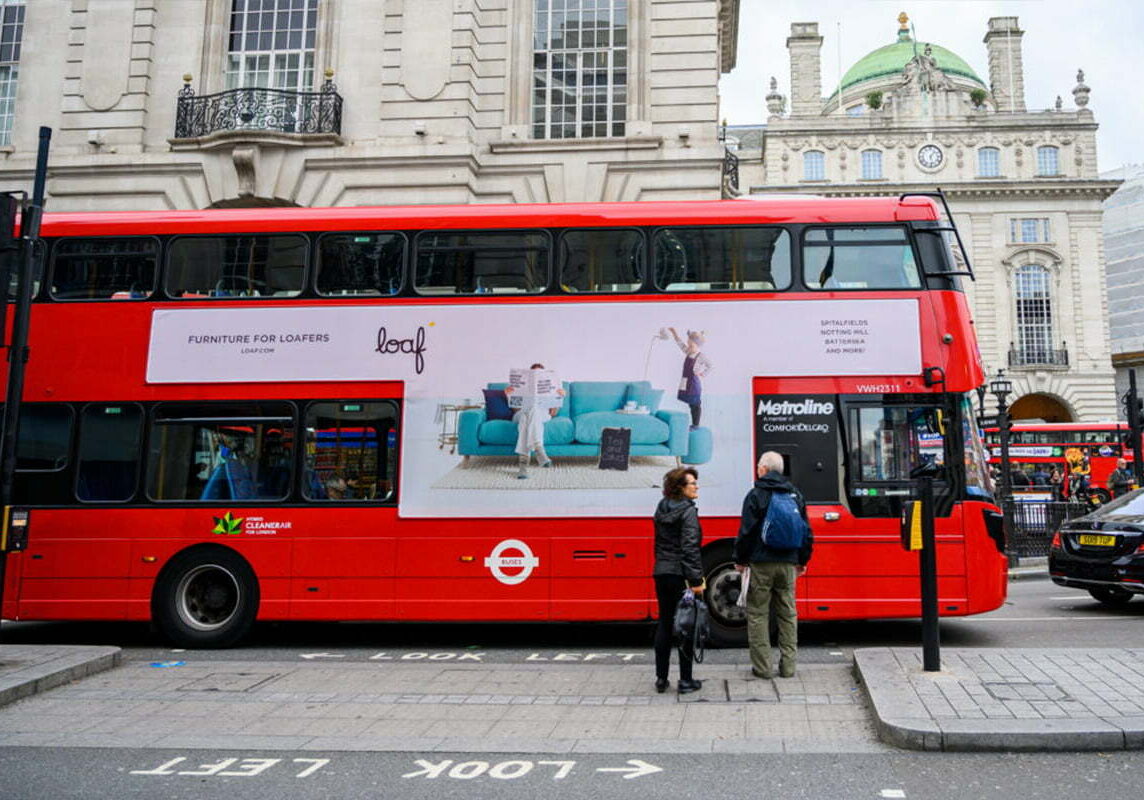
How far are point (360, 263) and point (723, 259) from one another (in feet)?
12.0

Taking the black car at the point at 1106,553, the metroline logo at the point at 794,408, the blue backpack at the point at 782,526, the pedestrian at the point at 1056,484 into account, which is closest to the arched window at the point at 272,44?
the metroline logo at the point at 794,408

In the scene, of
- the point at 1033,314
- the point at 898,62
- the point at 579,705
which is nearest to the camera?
the point at 579,705

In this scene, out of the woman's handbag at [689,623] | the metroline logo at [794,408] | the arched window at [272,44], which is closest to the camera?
the woman's handbag at [689,623]

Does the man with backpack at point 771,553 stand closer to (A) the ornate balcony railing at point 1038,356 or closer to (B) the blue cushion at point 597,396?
(B) the blue cushion at point 597,396

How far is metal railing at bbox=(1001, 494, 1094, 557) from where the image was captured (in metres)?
18.8

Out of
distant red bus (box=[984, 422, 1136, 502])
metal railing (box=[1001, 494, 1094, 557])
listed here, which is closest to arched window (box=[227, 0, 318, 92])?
metal railing (box=[1001, 494, 1094, 557])

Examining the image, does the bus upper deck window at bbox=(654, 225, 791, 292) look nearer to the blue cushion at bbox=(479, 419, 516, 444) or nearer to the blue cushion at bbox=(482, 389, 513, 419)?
the blue cushion at bbox=(482, 389, 513, 419)

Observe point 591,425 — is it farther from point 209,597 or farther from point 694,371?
point 209,597

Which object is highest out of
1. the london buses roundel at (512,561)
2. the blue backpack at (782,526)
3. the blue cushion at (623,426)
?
the blue cushion at (623,426)

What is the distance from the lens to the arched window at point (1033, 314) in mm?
56000

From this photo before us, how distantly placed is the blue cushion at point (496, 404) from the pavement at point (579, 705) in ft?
7.75

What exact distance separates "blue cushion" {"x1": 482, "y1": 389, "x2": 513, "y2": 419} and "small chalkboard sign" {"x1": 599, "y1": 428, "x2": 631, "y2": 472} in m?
0.98

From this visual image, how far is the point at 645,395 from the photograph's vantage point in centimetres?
884

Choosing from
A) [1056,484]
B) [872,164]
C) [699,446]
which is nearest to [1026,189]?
[872,164]
